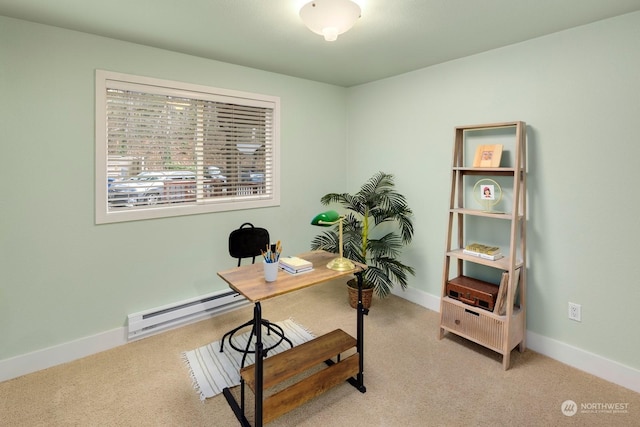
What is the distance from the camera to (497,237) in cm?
267

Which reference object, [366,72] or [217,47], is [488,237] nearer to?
[366,72]

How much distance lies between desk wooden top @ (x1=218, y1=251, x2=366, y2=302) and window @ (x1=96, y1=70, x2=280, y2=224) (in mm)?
1241

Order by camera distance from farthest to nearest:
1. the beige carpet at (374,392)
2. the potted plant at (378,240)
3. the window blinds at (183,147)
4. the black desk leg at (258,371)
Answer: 1. the potted plant at (378,240)
2. the window blinds at (183,147)
3. the beige carpet at (374,392)
4. the black desk leg at (258,371)

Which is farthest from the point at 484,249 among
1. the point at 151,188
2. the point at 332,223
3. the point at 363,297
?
the point at 151,188

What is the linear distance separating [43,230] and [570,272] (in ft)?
12.2

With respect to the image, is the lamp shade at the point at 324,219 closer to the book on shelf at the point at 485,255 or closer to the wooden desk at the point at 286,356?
the wooden desk at the point at 286,356

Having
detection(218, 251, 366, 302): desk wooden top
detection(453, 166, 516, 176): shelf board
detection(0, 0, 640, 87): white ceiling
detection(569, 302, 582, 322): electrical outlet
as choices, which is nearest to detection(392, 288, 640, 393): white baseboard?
detection(569, 302, 582, 322): electrical outlet

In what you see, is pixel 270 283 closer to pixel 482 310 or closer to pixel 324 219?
pixel 324 219

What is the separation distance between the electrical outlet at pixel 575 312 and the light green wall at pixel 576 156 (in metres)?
0.03

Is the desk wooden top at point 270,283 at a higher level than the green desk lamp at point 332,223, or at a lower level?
lower

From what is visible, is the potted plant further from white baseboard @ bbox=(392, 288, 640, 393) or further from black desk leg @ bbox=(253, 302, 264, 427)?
black desk leg @ bbox=(253, 302, 264, 427)

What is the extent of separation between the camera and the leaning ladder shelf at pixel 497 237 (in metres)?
2.26

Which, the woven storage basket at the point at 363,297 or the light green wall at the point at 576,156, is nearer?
the light green wall at the point at 576,156

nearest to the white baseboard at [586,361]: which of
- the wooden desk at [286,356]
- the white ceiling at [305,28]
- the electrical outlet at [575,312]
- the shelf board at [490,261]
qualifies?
the electrical outlet at [575,312]
